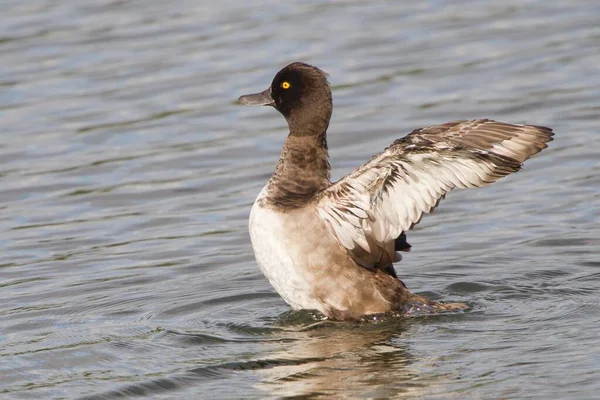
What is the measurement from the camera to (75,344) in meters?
7.66

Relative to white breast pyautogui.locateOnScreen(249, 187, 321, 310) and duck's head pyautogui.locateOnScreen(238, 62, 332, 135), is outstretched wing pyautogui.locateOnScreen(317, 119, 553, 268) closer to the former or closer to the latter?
white breast pyautogui.locateOnScreen(249, 187, 321, 310)

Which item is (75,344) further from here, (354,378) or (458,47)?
(458,47)

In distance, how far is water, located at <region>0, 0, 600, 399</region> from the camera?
708 cm

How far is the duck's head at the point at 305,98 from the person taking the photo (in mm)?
8109

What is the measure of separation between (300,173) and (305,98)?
1.72 ft

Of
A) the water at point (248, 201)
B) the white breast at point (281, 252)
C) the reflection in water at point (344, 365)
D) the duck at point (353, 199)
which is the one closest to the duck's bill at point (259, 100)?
the duck at point (353, 199)

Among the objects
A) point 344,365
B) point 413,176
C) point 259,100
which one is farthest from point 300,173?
point 344,365

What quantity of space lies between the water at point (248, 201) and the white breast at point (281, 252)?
29cm

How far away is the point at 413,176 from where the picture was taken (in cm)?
730

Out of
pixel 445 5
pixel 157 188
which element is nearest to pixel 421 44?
pixel 445 5

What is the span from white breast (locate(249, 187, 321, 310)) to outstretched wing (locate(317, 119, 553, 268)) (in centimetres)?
28

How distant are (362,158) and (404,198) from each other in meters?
4.22

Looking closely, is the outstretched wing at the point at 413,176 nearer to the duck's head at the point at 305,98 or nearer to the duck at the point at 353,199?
the duck at the point at 353,199

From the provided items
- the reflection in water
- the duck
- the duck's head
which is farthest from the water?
the duck's head
